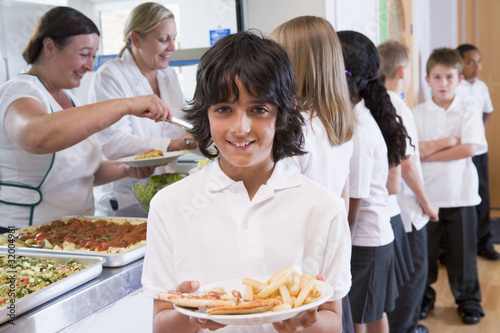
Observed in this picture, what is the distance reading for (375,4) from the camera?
3.21m

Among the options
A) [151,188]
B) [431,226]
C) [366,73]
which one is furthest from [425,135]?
[151,188]

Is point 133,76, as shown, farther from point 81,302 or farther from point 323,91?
point 81,302

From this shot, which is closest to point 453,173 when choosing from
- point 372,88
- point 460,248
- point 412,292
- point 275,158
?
point 460,248

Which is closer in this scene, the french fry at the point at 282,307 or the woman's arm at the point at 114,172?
the french fry at the point at 282,307

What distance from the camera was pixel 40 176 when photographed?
1.75 metres

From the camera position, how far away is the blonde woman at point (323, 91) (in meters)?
1.47

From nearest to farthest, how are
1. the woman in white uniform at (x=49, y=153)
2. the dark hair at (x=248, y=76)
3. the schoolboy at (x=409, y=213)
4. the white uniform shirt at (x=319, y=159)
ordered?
the dark hair at (x=248, y=76) → the white uniform shirt at (x=319, y=159) → the woman in white uniform at (x=49, y=153) → the schoolboy at (x=409, y=213)

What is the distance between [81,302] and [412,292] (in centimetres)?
173

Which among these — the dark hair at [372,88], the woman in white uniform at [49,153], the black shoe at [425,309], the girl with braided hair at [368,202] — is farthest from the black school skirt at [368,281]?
the black shoe at [425,309]

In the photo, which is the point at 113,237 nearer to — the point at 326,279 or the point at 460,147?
the point at 326,279

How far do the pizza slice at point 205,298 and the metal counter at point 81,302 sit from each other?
360 mm

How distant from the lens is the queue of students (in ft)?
3.06

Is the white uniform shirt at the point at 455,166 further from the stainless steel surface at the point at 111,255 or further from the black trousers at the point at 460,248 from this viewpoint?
the stainless steel surface at the point at 111,255

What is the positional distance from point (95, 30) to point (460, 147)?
6.12 ft
